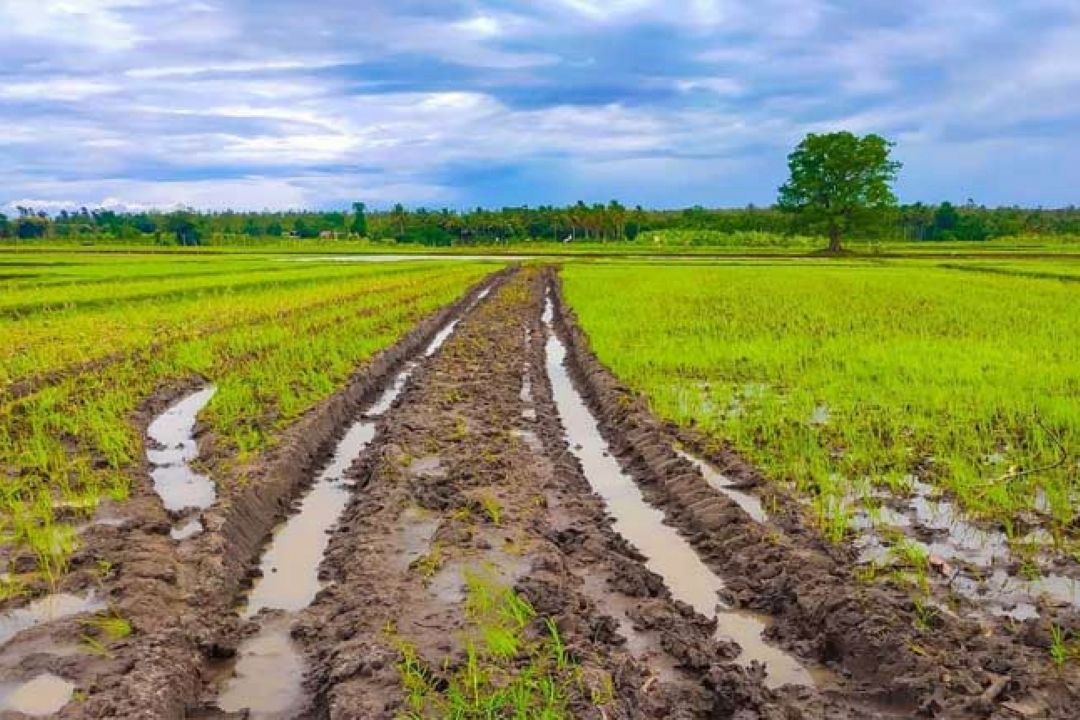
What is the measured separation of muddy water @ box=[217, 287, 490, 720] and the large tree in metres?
51.1

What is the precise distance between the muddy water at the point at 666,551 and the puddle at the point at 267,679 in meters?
1.86

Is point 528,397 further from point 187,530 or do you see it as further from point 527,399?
point 187,530

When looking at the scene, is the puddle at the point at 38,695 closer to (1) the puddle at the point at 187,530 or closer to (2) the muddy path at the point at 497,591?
(2) the muddy path at the point at 497,591

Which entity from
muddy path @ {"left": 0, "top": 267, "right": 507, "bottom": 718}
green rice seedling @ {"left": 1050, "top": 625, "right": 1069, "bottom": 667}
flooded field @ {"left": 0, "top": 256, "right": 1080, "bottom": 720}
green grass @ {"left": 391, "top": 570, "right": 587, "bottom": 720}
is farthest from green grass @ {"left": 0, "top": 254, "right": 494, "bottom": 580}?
green rice seedling @ {"left": 1050, "top": 625, "right": 1069, "bottom": 667}

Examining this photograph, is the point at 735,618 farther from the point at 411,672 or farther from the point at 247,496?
the point at 247,496

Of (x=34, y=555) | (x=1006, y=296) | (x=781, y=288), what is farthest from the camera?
(x=781, y=288)

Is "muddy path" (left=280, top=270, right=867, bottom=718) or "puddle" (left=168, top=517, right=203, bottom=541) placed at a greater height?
"muddy path" (left=280, top=270, right=867, bottom=718)

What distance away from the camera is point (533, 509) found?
5.82m

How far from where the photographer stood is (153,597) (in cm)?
442

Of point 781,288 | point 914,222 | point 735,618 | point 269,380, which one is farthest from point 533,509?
point 914,222

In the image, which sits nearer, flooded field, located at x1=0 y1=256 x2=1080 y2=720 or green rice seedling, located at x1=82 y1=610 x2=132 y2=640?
flooded field, located at x1=0 y1=256 x2=1080 y2=720

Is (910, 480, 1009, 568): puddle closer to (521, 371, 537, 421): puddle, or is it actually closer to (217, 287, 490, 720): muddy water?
(217, 287, 490, 720): muddy water

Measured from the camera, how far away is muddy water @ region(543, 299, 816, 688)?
4.04 meters

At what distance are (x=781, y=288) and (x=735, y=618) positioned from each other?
21.3 metres
